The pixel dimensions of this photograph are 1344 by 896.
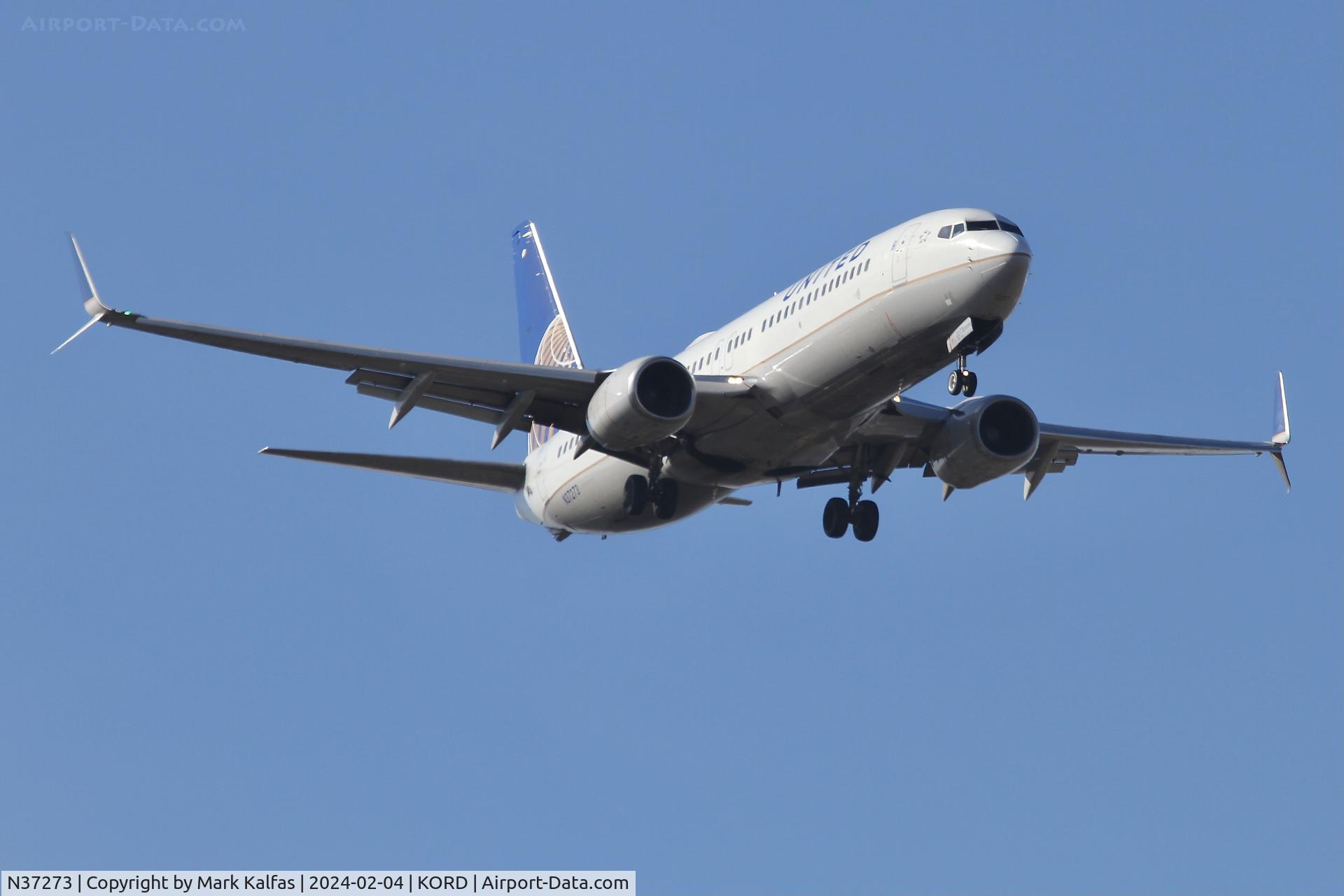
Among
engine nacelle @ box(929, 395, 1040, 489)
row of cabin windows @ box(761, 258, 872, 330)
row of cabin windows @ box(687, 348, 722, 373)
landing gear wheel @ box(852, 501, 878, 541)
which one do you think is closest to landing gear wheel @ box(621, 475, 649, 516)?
row of cabin windows @ box(687, 348, 722, 373)

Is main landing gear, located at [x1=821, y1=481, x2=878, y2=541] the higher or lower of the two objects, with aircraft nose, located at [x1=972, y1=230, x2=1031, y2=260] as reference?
lower

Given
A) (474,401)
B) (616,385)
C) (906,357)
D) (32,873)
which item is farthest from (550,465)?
(32,873)

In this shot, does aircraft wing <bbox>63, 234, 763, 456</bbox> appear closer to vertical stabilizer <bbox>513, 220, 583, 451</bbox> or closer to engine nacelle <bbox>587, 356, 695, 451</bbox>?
engine nacelle <bbox>587, 356, 695, 451</bbox>

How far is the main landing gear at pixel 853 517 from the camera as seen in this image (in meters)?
40.2

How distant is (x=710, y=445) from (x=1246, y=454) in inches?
597

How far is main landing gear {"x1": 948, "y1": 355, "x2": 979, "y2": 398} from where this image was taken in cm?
3256

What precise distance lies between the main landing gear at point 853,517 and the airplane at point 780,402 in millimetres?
37

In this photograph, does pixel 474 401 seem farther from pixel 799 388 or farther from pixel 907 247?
pixel 907 247

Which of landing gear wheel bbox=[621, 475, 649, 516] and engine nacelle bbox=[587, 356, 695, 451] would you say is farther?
landing gear wheel bbox=[621, 475, 649, 516]

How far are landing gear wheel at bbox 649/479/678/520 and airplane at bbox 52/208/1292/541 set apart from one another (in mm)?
37

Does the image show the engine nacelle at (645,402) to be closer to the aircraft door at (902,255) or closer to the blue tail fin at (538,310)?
the aircraft door at (902,255)

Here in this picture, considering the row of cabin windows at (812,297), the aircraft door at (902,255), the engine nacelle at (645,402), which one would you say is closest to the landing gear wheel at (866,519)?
the row of cabin windows at (812,297)

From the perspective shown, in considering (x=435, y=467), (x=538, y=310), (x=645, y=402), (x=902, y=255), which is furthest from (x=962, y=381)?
(x=538, y=310)

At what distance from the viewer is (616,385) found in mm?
33812
